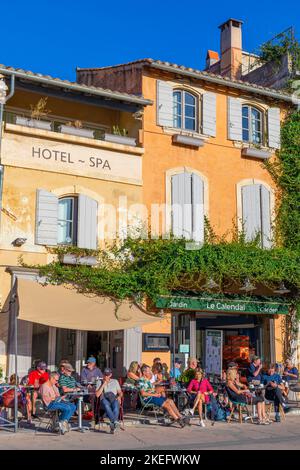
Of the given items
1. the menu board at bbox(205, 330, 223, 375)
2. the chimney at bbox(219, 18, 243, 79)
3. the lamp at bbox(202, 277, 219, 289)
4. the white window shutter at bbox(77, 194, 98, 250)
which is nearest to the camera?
the white window shutter at bbox(77, 194, 98, 250)

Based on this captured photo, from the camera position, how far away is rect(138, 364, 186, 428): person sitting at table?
12.7 meters

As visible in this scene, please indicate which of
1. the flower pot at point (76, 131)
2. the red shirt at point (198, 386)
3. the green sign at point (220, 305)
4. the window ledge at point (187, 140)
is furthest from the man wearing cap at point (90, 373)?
the window ledge at point (187, 140)

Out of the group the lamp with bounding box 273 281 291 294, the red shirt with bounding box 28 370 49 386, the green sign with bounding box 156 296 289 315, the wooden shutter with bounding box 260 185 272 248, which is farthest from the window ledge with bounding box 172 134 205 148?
the red shirt with bounding box 28 370 49 386

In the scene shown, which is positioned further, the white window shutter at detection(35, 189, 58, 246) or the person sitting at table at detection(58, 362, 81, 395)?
the white window shutter at detection(35, 189, 58, 246)

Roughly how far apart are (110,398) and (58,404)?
3.38 ft

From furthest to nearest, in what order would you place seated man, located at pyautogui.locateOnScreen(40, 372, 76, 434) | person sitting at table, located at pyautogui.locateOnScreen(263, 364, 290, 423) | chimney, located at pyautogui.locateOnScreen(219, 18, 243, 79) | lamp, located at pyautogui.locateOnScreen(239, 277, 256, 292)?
chimney, located at pyautogui.locateOnScreen(219, 18, 243, 79) → lamp, located at pyautogui.locateOnScreen(239, 277, 256, 292) → person sitting at table, located at pyautogui.locateOnScreen(263, 364, 290, 423) → seated man, located at pyautogui.locateOnScreen(40, 372, 76, 434)

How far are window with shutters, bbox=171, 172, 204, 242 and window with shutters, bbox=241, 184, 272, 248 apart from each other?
146 centimetres

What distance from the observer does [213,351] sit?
1712 centimetres

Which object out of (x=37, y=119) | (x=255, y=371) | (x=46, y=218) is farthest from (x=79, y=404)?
(x=37, y=119)

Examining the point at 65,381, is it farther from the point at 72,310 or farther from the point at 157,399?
the point at 72,310

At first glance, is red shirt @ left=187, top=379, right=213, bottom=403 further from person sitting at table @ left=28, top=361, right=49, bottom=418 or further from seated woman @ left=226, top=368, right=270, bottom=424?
person sitting at table @ left=28, top=361, right=49, bottom=418

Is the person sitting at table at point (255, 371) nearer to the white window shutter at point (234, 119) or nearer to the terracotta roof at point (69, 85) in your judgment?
the white window shutter at point (234, 119)

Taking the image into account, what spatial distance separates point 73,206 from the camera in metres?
16.4
